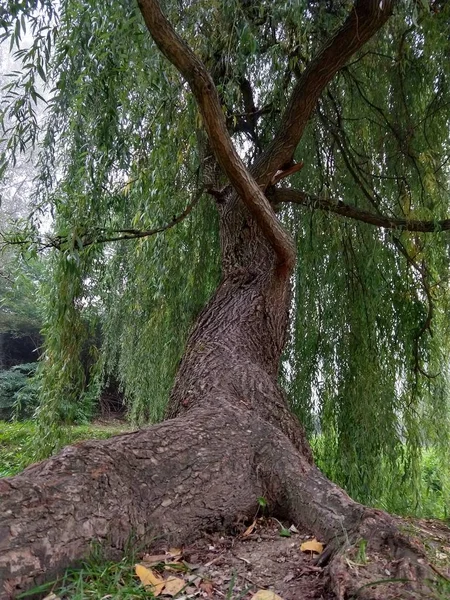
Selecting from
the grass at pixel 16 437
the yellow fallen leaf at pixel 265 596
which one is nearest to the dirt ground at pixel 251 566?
the yellow fallen leaf at pixel 265 596

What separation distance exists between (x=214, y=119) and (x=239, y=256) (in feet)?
3.34

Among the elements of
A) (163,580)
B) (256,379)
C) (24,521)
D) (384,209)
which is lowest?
(163,580)

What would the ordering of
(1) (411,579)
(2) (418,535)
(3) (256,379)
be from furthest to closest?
1. (3) (256,379)
2. (2) (418,535)
3. (1) (411,579)

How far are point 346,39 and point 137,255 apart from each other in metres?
1.76

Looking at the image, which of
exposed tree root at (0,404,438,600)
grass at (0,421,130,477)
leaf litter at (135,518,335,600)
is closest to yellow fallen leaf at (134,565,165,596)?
leaf litter at (135,518,335,600)

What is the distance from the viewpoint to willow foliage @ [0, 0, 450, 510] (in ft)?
8.54

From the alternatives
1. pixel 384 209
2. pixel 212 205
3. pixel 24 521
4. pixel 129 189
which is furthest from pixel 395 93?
pixel 24 521

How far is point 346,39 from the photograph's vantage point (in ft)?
7.66

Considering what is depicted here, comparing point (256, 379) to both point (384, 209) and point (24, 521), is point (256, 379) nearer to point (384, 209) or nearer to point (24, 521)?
point (24, 521)

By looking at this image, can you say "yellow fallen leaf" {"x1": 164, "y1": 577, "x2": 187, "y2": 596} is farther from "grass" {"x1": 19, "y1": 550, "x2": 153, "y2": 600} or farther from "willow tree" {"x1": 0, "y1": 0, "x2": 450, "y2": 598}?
"willow tree" {"x1": 0, "y1": 0, "x2": 450, "y2": 598}

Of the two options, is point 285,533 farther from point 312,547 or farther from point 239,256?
point 239,256

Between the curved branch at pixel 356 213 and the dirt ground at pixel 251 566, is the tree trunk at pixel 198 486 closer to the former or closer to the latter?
the dirt ground at pixel 251 566

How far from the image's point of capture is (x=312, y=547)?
1.37m

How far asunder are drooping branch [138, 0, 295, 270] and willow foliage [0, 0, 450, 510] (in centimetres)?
56
